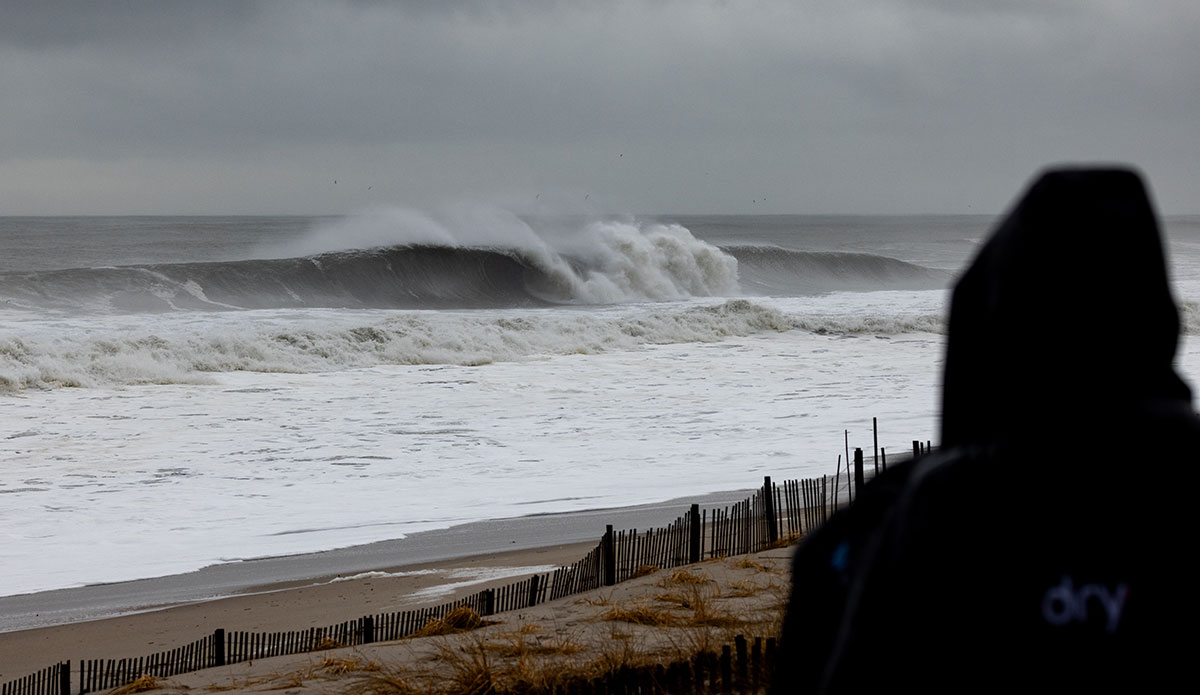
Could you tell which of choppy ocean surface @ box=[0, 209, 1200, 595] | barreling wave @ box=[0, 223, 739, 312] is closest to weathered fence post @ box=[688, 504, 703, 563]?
choppy ocean surface @ box=[0, 209, 1200, 595]

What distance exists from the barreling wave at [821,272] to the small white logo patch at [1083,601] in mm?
50091

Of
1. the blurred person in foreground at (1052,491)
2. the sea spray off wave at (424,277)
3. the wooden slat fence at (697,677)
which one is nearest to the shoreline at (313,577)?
the wooden slat fence at (697,677)

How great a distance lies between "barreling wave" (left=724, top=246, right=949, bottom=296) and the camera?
53688mm

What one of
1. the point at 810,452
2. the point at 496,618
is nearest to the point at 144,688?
the point at 496,618

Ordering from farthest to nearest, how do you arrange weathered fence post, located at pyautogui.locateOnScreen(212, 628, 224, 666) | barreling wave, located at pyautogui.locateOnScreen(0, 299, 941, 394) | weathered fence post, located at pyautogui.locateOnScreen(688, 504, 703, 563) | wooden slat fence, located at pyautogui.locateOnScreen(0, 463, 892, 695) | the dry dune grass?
barreling wave, located at pyautogui.locateOnScreen(0, 299, 941, 394), weathered fence post, located at pyautogui.locateOnScreen(688, 504, 703, 563), weathered fence post, located at pyautogui.locateOnScreen(212, 628, 224, 666), wooden slat fence, located at pyautogui.locateOnScreen(0, 463, 892, 695), the dry dune grass

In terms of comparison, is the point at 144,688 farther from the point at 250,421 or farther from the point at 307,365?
the point at 307,365

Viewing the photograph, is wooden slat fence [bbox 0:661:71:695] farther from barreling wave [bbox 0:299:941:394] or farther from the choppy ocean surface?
barreling wave [bbox 0:299:941:394]

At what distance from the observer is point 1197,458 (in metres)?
1.04

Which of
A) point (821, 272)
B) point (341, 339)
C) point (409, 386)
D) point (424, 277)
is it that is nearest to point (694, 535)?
point (409, 386)

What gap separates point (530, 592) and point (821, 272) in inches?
2065

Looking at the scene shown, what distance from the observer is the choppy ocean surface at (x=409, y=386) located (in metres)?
11.5

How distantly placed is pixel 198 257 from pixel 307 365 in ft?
122

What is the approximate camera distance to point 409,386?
70.1ft

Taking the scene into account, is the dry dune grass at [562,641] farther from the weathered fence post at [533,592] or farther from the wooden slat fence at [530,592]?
the wooden slat fence at [530,592]
